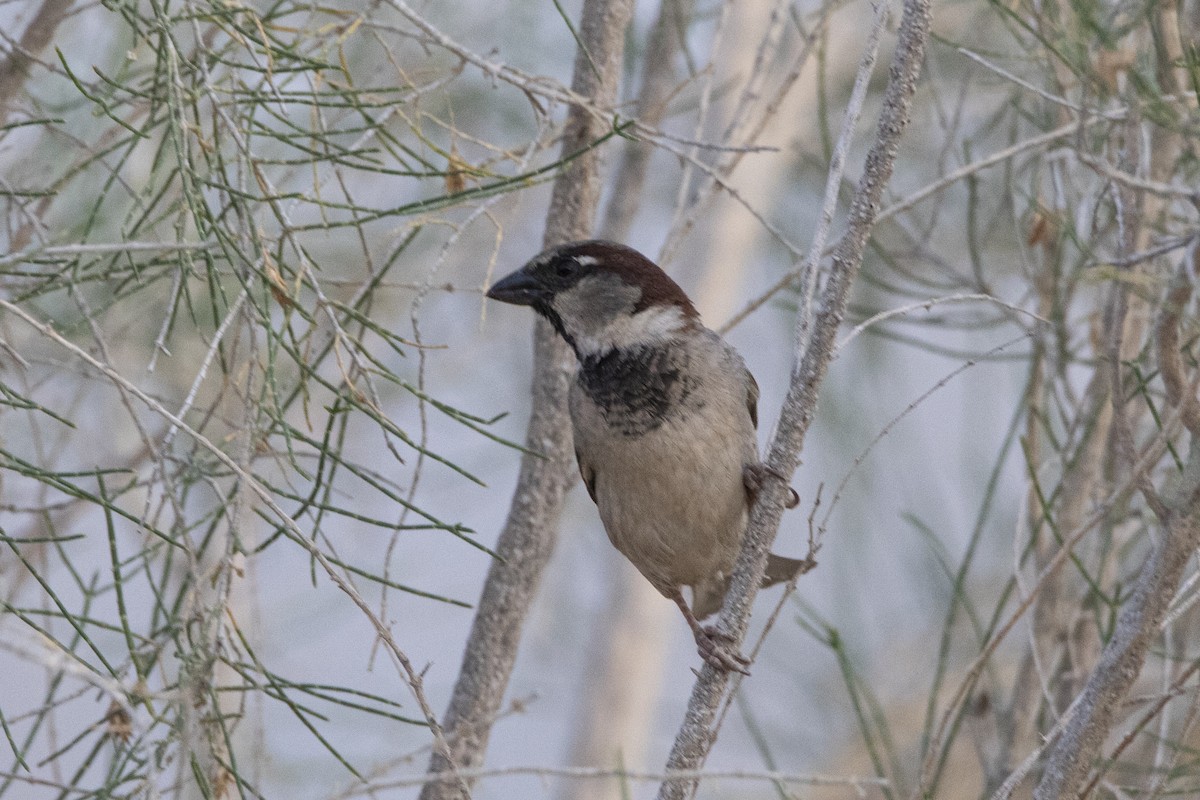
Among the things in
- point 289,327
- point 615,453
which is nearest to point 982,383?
point 615,453

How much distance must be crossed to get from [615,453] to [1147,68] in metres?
1.69

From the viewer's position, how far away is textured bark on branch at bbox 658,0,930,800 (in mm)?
1981

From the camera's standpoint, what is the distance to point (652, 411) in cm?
277

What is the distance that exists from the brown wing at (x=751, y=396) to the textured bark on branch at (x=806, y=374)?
68 centimetres

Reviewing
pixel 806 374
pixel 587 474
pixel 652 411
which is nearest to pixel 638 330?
pixel 652 411

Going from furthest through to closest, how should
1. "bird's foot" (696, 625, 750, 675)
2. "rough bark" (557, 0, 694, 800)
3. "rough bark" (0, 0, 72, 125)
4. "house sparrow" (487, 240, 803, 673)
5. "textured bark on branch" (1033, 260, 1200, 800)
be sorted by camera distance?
"rough bark" (557, 0, 694, 800) < "house sparrow" (487, 240, 803, 673) < "rough bark" (0, 0, 72, 125) < "bird's foot" (696, 625, 750, 675) < "textured bark on branch" (1033, 260, 1200, 800)

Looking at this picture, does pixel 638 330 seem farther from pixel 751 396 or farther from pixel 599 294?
pixel 751 396

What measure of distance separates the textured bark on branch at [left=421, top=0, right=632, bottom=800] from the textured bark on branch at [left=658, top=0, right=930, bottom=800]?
67cm

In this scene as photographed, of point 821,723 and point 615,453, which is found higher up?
point 821,723

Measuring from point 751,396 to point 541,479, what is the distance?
1.58ft

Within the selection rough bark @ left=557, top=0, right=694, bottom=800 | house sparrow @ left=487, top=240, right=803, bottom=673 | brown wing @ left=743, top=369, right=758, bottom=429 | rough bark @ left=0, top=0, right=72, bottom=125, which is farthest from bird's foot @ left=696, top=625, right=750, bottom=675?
rough bark @ left=557, top=0, right=694, bottom=800

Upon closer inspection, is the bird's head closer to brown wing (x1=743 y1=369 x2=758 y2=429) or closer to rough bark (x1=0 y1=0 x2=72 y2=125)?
brown wing (x1=743 y1=369 x2=758 y2=429)

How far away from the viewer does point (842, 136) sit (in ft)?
6.80

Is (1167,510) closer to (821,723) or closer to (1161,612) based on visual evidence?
(1161,612)
